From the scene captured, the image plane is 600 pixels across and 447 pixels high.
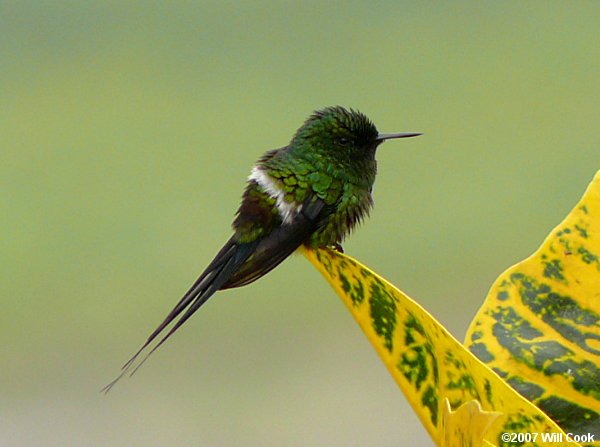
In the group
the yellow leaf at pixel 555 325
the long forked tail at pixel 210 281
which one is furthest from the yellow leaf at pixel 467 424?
the long forked tail at pixel 210 281

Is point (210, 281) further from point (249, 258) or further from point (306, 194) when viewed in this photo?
point (306, 194)

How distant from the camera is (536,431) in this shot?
1042 mm

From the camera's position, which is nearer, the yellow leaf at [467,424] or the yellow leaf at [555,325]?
the yellow leaf at [467,424]

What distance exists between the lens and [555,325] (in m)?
1.27

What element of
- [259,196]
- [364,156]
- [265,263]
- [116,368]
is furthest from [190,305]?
[116,368]

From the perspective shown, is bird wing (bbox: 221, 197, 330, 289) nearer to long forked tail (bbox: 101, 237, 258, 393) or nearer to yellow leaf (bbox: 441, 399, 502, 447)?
long forked tail (bbox: 101, 237, 258, 393)

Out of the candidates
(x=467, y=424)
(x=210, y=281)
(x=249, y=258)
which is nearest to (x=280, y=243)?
(x=249, y=258)

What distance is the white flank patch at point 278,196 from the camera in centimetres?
211

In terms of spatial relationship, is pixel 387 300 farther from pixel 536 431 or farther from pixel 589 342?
pixel 589 342

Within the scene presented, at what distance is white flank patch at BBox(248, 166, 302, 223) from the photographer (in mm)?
2111

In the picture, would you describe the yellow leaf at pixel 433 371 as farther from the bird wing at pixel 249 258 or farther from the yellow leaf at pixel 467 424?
the bird wing at pixel 249 258

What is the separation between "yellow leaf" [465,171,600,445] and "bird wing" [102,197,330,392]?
0.57 meters

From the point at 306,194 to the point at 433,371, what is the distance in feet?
3.79

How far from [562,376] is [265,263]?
0.85m
